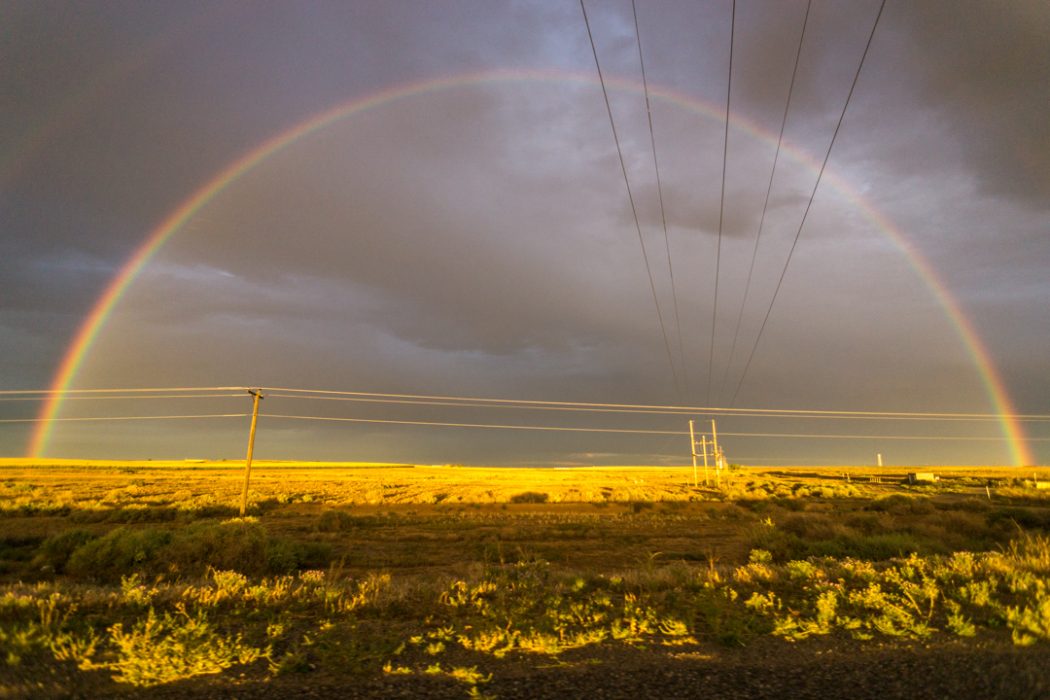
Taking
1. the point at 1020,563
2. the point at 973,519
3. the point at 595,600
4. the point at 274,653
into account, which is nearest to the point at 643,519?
the point at 973,519

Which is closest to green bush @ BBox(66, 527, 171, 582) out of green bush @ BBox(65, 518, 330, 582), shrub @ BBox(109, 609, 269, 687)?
green bush @ BBox(65, 518, 330, 582)

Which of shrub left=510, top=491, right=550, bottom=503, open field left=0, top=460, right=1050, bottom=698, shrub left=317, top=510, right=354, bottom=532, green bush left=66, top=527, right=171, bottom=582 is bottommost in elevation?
shrub left=510, top=491, right=550, bottom=503

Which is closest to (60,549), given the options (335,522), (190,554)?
(190,554)

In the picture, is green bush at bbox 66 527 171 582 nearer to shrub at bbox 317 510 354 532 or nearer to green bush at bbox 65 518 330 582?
green bush at bbox 65 518 330 582

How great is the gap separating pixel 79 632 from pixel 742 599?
11.3m

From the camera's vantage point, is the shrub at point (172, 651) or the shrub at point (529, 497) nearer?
the shrub at point (172, 651)

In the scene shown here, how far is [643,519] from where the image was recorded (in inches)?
1518

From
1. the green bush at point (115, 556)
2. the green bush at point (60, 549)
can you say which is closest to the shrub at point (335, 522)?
the green bush at point (60, 549)

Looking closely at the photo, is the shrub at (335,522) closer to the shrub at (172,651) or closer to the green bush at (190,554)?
the green bush at (190,554)

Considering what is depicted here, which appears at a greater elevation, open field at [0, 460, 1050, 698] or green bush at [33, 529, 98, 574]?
open field at [0, 460, 1050, 698]

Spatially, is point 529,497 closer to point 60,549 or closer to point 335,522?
point 335,522

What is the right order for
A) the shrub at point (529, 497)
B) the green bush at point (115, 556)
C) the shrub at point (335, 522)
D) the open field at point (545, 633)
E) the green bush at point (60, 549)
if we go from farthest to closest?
the shrub at point (529, 497) → the shrub at point (335, 522) → the green bush at point (60, 549) → the green bush at point (115, 556) → the open field at point (545, 633)

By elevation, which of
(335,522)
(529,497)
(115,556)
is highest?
(115,556)

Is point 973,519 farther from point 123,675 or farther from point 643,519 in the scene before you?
point 123,675
